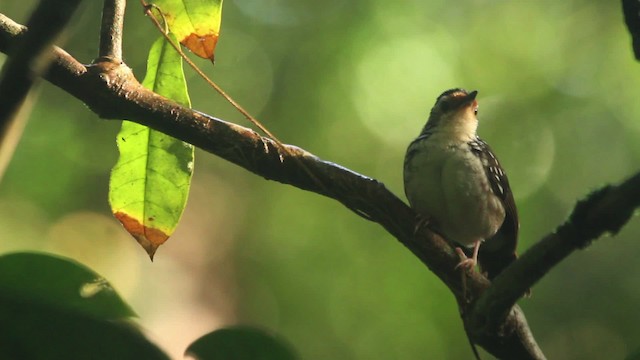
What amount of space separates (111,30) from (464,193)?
196 centimetres

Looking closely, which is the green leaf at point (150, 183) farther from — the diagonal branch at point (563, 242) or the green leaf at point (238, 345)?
the green leaf at point (238, 345)

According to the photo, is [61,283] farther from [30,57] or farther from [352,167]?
[352,167]

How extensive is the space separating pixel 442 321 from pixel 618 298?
88.0 inches

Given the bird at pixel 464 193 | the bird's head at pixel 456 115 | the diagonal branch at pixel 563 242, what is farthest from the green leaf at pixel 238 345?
the bird's head at pixel 456 115

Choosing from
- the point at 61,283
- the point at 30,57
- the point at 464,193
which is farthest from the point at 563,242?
the point at 464,193

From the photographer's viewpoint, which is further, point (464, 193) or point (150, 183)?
point (464, 193)

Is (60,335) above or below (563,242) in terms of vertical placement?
below

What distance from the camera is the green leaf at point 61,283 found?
3.16 ft

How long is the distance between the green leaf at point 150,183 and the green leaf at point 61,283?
1485 millimetres

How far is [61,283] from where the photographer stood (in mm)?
1010

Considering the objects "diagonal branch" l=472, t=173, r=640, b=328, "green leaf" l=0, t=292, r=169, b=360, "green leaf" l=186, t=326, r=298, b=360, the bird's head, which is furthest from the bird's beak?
"green leaf" l=0, t=292, r=169, b=360

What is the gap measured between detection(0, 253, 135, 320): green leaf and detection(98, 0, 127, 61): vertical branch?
4.49 ft

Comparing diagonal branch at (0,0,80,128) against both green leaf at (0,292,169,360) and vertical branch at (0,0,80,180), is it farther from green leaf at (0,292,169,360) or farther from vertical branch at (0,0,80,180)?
green leaf at (0,292,169,360)

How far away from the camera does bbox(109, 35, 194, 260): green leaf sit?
2514mm
